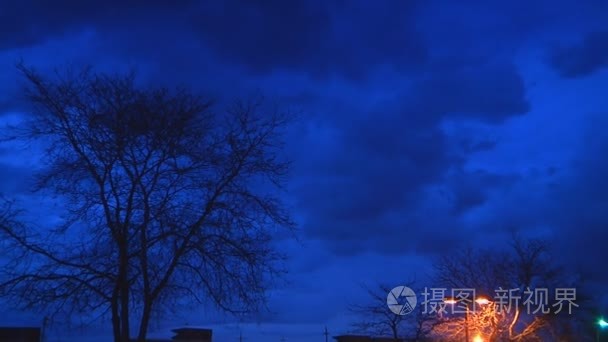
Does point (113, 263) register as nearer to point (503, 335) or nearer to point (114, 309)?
point (114, 309)

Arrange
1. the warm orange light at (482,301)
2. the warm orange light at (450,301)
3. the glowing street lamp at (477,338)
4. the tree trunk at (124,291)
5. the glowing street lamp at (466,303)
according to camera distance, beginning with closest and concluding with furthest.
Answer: the tree trunk at (124,291) < the glowing street lamp at (466,303) < the warm orange light at (482,301) < the warm orange light at (450,301) < the glowing street lamp at (477,338)

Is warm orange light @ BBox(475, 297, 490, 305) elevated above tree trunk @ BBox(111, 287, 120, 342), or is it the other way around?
warm orange light @ BBox(475, 297, 490, 305)

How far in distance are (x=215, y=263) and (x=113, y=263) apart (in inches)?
101

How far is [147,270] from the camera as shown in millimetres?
17250

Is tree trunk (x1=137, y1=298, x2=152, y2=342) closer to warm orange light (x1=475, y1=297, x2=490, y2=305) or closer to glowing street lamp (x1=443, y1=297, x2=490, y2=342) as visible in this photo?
glowing street lamp (x1=443, y1=297, x2=490, y2=342)

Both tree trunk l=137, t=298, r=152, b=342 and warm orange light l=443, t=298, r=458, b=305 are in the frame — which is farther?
warm orange light l=443, t=298, r=458, b=305

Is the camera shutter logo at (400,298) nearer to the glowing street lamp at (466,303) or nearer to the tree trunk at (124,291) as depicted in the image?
the glowing street lamp at (466,303)

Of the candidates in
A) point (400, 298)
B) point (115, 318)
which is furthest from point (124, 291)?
point (400, 298)

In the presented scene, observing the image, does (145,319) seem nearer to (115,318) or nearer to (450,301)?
(115,318)

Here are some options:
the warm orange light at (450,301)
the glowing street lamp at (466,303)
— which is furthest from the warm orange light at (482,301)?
the warm orange light at (450,301)

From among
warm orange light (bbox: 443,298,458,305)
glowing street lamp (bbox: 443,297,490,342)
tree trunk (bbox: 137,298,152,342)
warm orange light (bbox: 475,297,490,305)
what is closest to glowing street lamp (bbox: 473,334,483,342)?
glowing street lamp (bbox: 443,297,490,342)

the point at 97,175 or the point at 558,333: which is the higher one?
the point at 97,175

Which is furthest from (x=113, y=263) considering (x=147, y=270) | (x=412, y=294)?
(x=412, y=294)

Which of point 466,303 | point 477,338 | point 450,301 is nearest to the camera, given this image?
point 450,301
